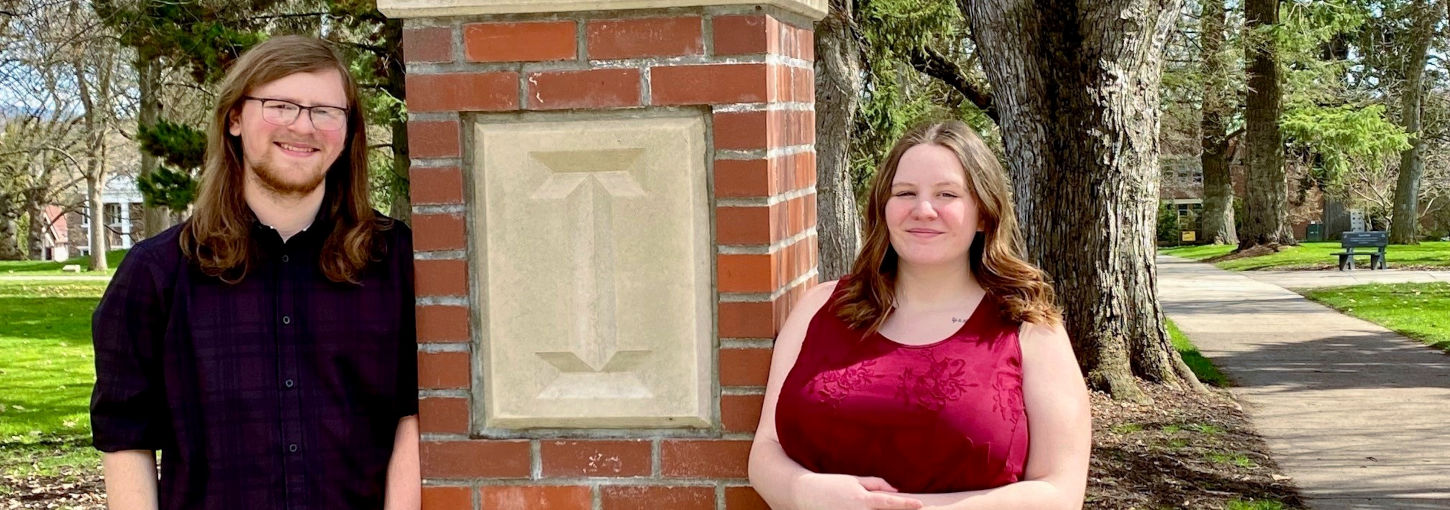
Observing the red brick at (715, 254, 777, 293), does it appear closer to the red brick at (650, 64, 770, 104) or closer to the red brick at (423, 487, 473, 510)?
the red brick at (650, 64, 770, 104)

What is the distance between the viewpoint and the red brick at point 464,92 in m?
2.25

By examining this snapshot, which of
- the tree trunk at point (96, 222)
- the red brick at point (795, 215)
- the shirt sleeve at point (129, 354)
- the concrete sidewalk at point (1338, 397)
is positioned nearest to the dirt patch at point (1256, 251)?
the concrete sidewalk at point (1338, 397)

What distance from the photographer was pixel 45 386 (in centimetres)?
1054

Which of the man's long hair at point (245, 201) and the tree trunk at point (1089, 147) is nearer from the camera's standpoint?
the man's long hair at point (245, 201)

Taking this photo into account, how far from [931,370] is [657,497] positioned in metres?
0.56

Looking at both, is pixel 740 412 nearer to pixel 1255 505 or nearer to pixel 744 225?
pixel 744 225

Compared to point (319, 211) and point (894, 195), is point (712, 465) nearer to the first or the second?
point (894, 195)

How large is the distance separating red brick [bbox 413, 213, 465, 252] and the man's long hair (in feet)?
0.27

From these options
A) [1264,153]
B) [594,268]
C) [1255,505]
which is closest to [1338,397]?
[1255,505]

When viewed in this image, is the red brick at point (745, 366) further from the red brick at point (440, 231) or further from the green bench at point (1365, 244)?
the green bench at point (1365, 244)

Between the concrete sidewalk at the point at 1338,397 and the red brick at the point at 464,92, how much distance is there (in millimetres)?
4738

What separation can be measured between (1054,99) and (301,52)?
6610 mm

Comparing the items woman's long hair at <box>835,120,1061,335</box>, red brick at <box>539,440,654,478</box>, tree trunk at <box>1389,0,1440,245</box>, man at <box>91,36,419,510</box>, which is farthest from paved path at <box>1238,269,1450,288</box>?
man at <box>91,36,419,510</box>

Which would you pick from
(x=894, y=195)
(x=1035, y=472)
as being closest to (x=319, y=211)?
(x=894, y=195)
